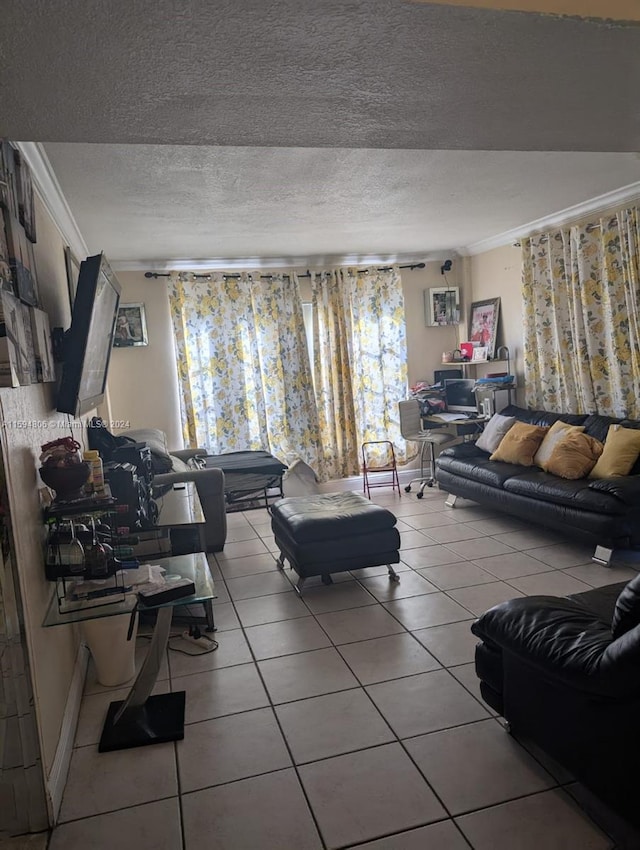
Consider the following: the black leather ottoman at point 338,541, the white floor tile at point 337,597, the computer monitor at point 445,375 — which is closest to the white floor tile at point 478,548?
the black leather ottoman at point 338,541

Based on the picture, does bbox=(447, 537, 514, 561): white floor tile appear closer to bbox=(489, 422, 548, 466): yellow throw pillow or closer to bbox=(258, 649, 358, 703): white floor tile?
bbox=(489, 422, 548, 466): yellow throw pillow

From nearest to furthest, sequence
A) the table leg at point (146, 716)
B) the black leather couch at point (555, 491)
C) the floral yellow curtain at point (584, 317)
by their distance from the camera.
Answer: the table leg at point (146, 716), the black leather couch at point (555, 491), the floral yellow curtain at point (584, 317)

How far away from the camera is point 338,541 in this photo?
3.72m

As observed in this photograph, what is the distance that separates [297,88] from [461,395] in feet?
15.7

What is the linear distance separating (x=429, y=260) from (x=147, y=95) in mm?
5210

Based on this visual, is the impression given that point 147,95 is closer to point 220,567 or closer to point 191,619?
point 191,619

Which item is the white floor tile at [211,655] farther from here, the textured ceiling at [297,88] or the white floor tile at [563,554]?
the textured ceiling at [297,88]

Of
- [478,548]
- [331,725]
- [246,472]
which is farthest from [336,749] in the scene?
[246,472]

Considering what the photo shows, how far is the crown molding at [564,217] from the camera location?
4402 millimetres

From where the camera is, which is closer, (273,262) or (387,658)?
(387,658)

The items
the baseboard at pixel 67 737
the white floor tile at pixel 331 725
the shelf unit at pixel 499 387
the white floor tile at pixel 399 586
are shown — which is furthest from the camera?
the shelf unit at pixel 499 387

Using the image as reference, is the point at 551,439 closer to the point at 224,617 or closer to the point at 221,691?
the point at 224,617

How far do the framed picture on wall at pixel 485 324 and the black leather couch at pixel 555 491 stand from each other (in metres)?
0.76

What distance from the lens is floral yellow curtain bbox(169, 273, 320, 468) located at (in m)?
5.99
